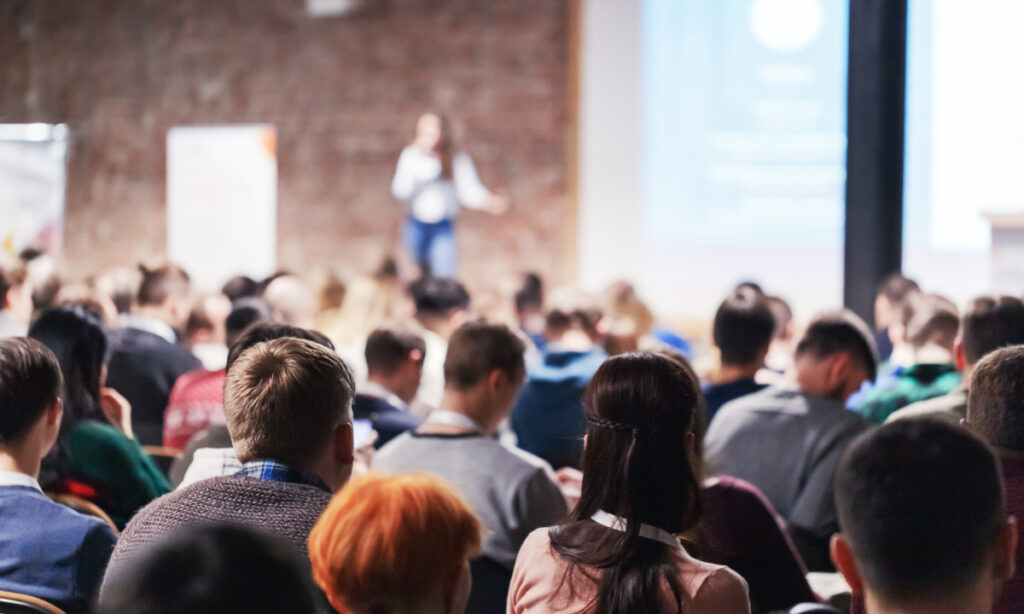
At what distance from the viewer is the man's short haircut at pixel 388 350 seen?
342 cm

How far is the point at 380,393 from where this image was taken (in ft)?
11.0

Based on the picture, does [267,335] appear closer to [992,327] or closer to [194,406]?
[194,406]

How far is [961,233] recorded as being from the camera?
6.66 m

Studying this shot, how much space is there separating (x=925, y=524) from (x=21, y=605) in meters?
1.35

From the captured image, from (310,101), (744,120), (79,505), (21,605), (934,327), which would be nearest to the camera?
(21,605)

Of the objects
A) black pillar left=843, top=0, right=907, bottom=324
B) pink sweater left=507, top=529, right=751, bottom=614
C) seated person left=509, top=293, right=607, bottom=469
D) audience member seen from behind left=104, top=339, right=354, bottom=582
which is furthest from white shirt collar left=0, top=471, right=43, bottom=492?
black pillar left=843, top=0, right=907, bottom=324

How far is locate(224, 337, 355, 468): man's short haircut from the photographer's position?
1.77 metres

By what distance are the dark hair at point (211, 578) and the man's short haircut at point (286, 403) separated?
0.94m

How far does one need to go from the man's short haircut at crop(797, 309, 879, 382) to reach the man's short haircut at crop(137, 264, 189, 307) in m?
2.66

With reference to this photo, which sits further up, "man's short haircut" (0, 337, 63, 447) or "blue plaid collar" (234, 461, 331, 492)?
"man's short haircut" (0, 337, 63, 447)

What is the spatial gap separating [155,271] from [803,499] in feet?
9.66

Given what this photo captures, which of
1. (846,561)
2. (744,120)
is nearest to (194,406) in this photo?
(846,561)

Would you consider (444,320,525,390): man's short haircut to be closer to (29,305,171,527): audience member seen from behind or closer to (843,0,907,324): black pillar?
(29,305,171,527): audience member seen from behind

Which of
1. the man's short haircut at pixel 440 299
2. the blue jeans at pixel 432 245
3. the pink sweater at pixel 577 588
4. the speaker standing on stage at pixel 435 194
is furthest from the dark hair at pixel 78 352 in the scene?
the blue jeans at pixel 432 245
